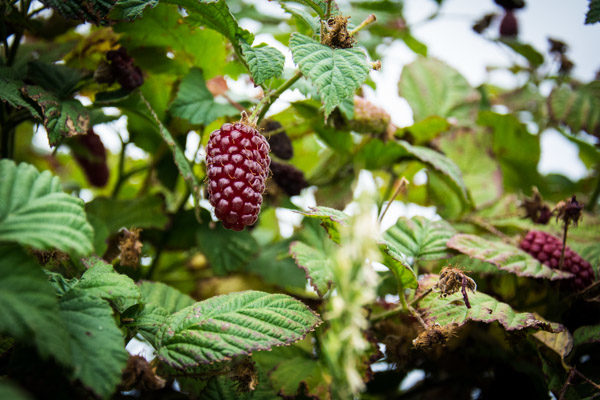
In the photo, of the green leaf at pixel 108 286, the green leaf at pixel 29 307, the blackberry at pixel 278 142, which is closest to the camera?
the green leaf at pixel 29 307

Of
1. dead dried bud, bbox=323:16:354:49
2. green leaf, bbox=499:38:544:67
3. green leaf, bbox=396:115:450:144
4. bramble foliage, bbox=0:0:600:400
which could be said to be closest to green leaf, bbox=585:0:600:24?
bramble foliage, bbox=0:0:600:400

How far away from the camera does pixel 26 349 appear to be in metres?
0.52

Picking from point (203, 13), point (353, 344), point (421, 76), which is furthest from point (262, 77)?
point (421, 76)

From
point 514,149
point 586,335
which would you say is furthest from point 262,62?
point 514,149

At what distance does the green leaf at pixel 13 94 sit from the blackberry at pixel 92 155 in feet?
1.31

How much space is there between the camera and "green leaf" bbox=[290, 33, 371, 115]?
2.20ft

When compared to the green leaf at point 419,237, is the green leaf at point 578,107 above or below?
below

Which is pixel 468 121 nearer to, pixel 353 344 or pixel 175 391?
pixel 175 391

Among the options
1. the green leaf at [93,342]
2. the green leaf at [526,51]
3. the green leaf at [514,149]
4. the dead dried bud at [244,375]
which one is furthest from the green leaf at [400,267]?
the green leaf at [526,51]

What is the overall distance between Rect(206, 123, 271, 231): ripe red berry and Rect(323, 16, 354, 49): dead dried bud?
0.18 m

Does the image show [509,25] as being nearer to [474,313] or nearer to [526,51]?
[526,51]

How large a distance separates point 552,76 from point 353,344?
54.8 inches

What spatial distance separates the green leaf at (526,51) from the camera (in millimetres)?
1392

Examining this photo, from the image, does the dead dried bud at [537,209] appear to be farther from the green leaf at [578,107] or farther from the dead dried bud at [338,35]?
the dead dried bud at [338,35]
